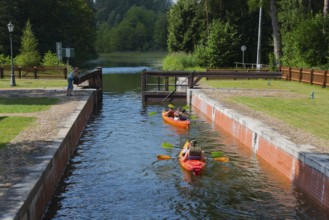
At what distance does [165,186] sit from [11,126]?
21.6 ft

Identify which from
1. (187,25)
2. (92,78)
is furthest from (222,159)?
(187,25)

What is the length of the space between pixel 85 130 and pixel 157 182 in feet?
29.5

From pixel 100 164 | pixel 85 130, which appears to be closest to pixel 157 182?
pixel 100 164

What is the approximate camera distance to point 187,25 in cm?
6303

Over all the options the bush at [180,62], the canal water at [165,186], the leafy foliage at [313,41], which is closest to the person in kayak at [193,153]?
the canal water at [165,186]

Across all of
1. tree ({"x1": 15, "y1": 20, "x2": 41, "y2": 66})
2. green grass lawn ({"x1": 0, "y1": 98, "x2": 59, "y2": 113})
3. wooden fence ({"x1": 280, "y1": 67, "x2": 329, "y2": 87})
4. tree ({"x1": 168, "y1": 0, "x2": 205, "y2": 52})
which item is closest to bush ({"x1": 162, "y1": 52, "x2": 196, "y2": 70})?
tree ({"x1": 168, "y1": 0, "x2": 205, "y2": 52})

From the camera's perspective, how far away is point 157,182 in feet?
42.1

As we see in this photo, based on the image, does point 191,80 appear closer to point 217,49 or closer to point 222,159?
point 222,159

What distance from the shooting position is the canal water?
10.6m

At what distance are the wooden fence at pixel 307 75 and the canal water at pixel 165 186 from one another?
52.7ft

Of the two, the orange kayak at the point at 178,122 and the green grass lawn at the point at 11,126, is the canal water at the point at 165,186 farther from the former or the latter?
the green grass lawn at the point at 11,126

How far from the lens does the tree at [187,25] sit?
6181 cm

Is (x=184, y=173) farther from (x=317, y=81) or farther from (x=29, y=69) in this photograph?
(x=29, y=69)

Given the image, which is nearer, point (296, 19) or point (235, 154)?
point (235, 154)
